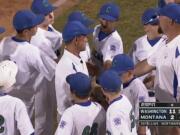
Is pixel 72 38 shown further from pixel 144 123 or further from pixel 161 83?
pixel 144 123

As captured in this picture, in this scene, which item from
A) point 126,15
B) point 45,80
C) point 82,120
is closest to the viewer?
point 82,120

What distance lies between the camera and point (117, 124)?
17.6ft

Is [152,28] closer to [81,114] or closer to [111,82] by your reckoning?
[111,82]

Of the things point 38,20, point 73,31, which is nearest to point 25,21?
point 38,20

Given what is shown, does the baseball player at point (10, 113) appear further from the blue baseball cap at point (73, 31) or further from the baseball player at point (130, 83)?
the baseball player at point (130, 83)

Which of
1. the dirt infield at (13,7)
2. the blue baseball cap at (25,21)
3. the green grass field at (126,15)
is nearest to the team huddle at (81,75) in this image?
the blue baseball cap at (25,21)

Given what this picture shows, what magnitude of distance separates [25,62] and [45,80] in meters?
0.64

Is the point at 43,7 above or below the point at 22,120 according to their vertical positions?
above

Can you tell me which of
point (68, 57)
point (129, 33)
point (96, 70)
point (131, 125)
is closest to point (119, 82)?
point (131, 125)

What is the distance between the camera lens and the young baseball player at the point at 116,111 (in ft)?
17.6

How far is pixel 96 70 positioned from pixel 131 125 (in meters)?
2.35

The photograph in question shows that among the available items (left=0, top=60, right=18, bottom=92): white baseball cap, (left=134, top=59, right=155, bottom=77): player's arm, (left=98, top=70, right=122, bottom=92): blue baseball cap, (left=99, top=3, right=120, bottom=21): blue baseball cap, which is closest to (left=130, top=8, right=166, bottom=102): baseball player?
(left=99, top=3, right=120, bottom=21): blue baseball cap

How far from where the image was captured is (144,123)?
4.85 meters

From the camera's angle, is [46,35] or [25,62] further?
[46,35]
